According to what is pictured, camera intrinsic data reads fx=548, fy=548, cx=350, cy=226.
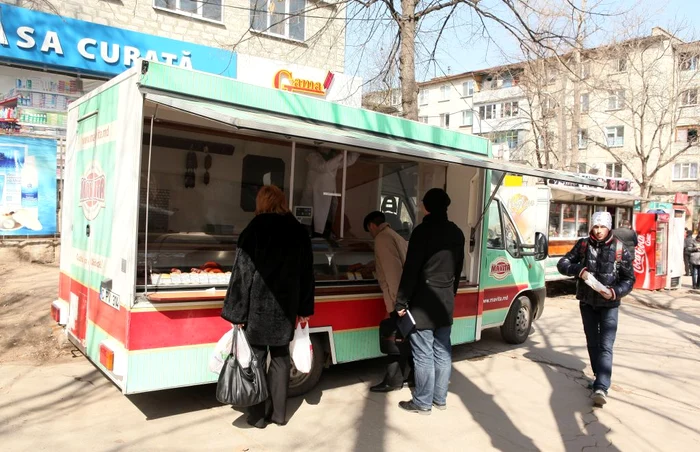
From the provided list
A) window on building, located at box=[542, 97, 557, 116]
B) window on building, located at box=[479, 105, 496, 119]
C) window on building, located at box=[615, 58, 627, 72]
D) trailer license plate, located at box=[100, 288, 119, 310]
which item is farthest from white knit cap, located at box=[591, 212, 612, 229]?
window on building, located at box=[479, 105, 496, 119]

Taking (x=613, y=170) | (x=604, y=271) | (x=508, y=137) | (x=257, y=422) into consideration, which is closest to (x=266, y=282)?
(x=257, y=422)

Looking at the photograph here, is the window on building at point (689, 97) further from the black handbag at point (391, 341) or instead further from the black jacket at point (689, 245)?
the black handbag at point (391, 341)

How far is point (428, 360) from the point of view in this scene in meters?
4.48

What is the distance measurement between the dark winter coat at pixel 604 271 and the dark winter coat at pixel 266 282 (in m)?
2.71

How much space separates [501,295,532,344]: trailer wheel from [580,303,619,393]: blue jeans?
1.83m

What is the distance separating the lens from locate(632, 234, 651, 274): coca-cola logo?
1360cm

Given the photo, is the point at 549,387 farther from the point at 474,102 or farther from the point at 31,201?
the point at 474,102

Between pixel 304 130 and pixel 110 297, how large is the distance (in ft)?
6.07

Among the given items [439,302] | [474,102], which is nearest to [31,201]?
[439,302]

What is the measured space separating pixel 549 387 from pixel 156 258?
13.5ft

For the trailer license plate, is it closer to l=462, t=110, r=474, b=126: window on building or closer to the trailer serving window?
the trailer serving window

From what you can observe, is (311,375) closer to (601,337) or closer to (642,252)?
(601,337)

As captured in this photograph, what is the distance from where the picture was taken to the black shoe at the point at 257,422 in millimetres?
4004

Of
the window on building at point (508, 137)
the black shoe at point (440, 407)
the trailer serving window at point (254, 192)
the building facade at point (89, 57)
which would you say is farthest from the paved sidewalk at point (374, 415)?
the window on building at point (508, 137)
